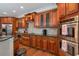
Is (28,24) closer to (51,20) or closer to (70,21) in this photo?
(51,20)

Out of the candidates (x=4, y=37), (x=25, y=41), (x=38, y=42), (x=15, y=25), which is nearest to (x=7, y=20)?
(x=15, y=25)

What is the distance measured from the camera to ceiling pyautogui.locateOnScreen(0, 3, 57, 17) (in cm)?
170

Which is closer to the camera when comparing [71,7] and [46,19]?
[71,7]

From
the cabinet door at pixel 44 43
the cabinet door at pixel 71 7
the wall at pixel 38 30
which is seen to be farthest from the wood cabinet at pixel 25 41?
the cabinet door at pixel 71 7

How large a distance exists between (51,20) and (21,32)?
1.46ft

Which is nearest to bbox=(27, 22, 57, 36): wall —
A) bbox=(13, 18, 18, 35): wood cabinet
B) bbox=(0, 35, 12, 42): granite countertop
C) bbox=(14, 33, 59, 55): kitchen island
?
bbox=(14, 33, 59, 55): kitchen island

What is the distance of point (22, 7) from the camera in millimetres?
1719

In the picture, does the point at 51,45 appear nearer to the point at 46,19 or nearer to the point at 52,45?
the point at 52,45

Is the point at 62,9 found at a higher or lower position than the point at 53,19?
higher

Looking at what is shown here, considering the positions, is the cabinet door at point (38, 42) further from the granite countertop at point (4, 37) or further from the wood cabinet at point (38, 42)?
the granite countertop at point (4, 37)

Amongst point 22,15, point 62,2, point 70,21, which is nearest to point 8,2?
point 22,15

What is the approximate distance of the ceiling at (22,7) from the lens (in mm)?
1696

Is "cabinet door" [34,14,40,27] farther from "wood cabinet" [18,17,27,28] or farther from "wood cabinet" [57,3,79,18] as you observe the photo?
"wood cabinet" [57,3,79,18]

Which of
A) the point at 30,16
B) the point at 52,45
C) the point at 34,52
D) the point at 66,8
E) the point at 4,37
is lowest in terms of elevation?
the point at 34,52
